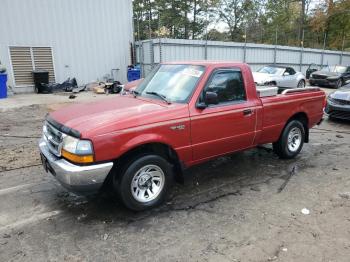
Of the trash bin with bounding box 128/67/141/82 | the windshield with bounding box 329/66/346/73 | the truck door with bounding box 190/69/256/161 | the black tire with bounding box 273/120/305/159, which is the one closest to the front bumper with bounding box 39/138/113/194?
the truck door with bounding box 190/69/256/161

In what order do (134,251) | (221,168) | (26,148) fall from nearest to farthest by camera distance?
(134,251) → (221,168) → (26,148)

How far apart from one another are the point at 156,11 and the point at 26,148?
35.1 meters

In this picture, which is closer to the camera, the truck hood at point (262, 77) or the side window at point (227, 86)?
the side window at point (227, 86)

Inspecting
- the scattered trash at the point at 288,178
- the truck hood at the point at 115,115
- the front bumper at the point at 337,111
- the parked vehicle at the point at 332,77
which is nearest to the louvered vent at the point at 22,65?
the truck hood at the point at 115,115

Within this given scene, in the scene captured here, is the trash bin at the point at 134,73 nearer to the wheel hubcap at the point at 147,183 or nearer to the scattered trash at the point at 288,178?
the scattered trash at the point at 288,178

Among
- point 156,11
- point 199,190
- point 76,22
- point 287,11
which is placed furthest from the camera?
point 287,11

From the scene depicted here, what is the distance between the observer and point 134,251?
3232 millimetres

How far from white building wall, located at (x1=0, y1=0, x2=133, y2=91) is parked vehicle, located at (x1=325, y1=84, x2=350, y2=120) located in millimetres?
13414

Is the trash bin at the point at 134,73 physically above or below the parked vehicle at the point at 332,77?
above

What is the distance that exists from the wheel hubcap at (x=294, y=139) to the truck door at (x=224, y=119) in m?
1.35

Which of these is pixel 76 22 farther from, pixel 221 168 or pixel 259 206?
pixel 259 206

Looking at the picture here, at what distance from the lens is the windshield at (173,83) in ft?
→ 14.5

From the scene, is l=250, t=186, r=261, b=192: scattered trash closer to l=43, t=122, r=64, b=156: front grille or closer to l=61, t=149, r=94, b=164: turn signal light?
l=61, t=149, r=94, b=164: turn signal light

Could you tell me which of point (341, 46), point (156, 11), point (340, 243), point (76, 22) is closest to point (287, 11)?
point (341, 46)
